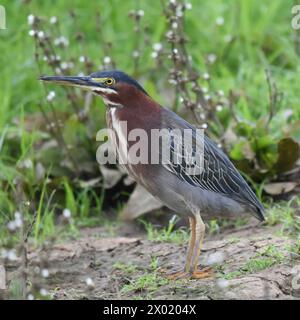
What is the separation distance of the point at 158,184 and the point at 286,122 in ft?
8.12

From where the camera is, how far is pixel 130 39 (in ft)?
33.2

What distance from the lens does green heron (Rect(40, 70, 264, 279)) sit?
5.98 metres

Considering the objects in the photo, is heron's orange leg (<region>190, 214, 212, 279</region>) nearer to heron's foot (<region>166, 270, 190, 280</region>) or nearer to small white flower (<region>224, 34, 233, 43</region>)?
heron's foot (<region>166, 270, 190, 280</region>)

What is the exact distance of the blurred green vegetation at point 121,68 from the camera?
7.54 meters

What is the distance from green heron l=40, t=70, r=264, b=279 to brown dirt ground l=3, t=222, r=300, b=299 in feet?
0.73

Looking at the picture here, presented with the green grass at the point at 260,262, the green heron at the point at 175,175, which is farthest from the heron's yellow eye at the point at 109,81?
the green grass at the point at 260,262

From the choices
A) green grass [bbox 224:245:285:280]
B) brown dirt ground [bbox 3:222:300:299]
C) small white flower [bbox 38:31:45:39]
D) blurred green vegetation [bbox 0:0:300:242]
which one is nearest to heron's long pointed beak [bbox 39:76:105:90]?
blurred green vegetation [bbox 0:0:300:242]

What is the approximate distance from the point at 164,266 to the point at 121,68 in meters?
3.63

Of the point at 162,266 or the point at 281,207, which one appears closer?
the point at 162,266
